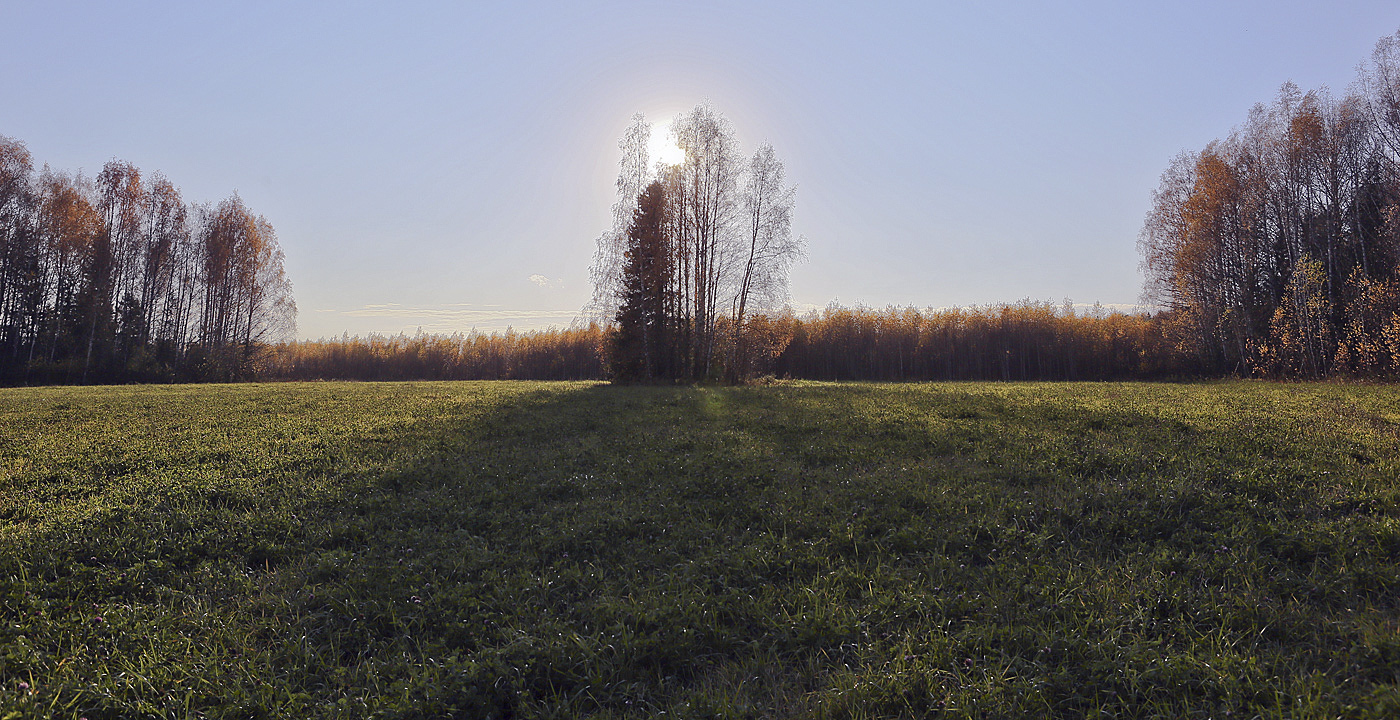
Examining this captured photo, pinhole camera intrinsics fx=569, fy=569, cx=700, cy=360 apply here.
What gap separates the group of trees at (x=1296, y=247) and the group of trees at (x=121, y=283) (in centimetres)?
5494

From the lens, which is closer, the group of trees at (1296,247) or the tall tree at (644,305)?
the group of trees at (1296,247)

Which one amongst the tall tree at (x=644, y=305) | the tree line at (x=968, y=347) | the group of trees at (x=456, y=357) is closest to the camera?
the tall tree at (x=644, y=305)

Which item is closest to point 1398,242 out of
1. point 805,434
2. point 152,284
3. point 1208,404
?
point 1208,404

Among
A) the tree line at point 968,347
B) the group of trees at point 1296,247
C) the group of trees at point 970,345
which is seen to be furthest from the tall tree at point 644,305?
the group of trees at point 1296,247

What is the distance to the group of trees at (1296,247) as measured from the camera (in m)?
20.2

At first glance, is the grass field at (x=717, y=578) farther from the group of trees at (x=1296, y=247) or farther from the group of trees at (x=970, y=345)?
the group of trees at (x=970, y=345)

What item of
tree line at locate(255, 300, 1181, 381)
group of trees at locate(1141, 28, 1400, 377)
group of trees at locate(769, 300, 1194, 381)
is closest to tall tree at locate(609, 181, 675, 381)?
tree line at locate(255, 300, 1181, 381)

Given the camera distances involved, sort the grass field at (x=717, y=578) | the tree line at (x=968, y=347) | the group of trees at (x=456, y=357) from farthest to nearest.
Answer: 1. the group of trees at (x=456, y=357)
2. the tree line at (x=968, y=347)
3. the grass field at (x=717, y=578)

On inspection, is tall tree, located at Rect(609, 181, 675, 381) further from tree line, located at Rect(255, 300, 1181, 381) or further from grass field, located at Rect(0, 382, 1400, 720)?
grass field, located at Rect(0, 382, 1400, 720)

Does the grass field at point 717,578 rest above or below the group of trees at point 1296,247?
below

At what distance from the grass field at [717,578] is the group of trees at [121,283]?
114 feet

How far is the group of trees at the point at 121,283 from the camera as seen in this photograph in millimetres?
31703

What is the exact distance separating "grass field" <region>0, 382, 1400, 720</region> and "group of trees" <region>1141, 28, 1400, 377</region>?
17.3 m

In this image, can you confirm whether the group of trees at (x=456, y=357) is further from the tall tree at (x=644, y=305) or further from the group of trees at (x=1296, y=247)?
the group of trees at (x=1296, y=247)
